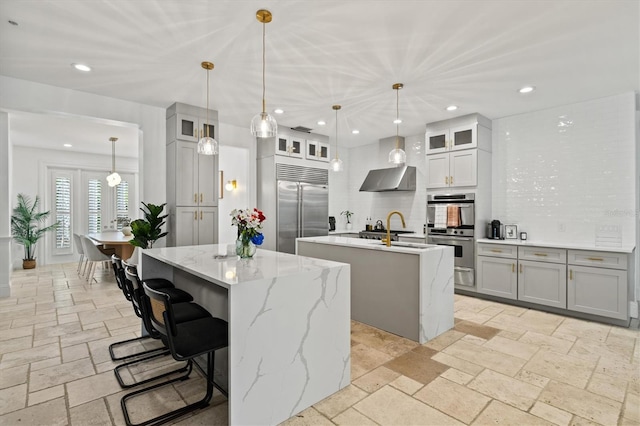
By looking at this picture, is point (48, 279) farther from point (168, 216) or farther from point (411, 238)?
point (411, 238)

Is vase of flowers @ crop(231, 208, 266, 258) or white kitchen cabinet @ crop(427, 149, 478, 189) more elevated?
white kitchen cabinet @ crop(427, 149, 478, 189)

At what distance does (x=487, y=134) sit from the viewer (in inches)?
198

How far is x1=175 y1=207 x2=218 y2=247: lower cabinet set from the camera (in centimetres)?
462

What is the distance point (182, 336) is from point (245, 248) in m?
0.83

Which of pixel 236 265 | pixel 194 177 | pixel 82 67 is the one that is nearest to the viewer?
pixel 236 265

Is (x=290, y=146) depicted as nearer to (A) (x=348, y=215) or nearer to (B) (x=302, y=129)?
(B) (x=302, y=129)

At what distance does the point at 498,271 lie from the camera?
4.55 meters

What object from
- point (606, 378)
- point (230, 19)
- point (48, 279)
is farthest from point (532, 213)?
point (48, 279)

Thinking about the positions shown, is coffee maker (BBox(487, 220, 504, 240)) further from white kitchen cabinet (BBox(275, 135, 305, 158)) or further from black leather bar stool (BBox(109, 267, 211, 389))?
black leather bar stool (BBox(109, 267, 211, 389))

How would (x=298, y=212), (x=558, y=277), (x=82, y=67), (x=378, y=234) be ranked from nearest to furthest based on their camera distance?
(x=82, y=67)
(x=558, y=277)
(x=298, y=212)
(x=378, y=234)

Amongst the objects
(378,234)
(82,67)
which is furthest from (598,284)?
(82,67)

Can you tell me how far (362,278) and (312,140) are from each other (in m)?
3.34

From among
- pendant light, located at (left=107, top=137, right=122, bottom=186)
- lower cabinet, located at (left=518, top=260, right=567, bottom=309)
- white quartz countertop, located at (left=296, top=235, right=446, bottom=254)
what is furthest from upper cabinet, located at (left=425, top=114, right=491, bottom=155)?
pendant light, located at (left=107, top=137, right=122, bottom=186)

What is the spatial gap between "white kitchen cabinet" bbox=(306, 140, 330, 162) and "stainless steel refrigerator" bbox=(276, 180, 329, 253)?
54 centimetres
